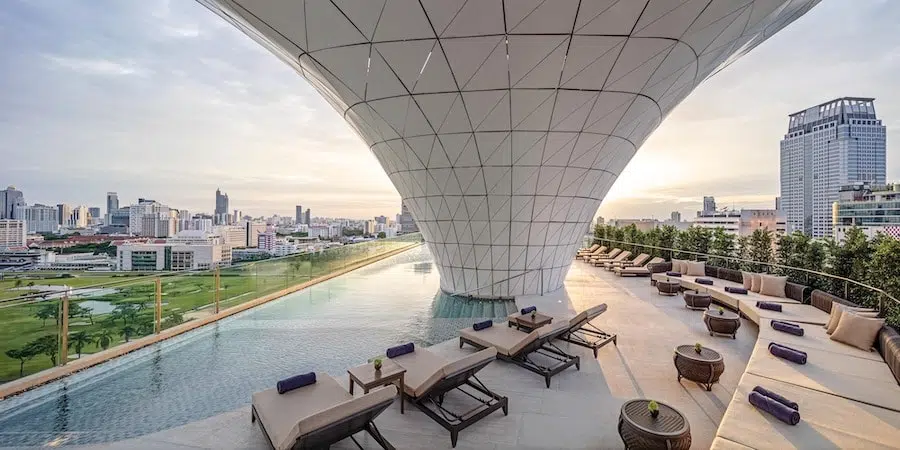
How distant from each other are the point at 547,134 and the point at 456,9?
5.08 metres

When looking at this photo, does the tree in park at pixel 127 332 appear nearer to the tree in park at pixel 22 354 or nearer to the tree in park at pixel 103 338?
the tree in park at pixel 103 338

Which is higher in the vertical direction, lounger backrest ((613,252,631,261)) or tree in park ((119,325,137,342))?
lounger backrest ((613,252,631,261))

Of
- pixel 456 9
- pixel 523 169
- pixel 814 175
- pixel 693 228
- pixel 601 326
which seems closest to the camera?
pixel 456 9

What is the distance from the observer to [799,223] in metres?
144

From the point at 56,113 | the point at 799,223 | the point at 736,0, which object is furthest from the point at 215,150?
the point at 799,223

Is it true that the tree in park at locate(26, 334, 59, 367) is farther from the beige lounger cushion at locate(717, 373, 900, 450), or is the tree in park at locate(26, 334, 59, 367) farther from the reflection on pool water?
the beige lounger cushion at locate(717, 373, 900, 450)

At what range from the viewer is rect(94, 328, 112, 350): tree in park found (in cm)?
750

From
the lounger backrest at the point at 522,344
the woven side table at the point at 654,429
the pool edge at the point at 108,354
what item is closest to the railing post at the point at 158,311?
the pool edge at the point at 108,354

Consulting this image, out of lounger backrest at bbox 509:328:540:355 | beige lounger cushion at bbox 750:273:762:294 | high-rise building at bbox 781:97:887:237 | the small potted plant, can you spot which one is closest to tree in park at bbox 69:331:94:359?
lounger backrest at bbox 509:328:540:355

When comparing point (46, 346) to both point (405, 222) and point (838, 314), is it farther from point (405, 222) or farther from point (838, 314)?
point (405, 222)

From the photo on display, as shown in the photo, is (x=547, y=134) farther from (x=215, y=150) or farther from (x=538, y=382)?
(x=215, y=150)

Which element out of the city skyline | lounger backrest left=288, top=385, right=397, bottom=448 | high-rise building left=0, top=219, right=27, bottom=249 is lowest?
lounger backrest left=288, top=385, right=397, bottom=448

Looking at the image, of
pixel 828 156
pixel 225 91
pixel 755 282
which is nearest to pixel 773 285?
pixel 755 282

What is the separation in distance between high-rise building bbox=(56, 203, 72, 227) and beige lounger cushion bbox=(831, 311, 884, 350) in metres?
68.9
